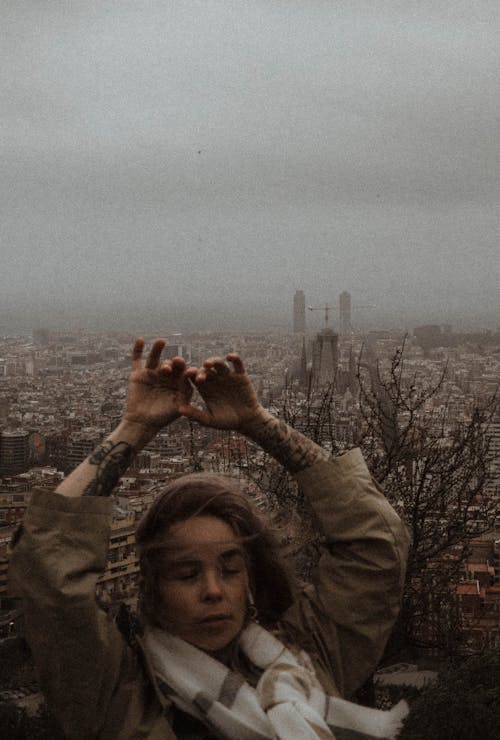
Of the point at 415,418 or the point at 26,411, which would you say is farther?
the point at 26,411

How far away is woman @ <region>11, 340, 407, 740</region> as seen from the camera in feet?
3.84

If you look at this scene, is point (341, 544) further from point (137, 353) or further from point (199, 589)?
point (137, 353)

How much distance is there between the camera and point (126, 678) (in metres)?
1.25

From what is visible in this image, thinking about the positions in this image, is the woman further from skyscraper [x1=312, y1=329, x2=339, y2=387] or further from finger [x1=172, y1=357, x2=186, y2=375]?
skyscraper [x1=312, y1=329, x2=339, y2=387]

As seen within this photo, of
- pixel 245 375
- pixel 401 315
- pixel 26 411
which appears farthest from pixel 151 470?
pixel 401 315

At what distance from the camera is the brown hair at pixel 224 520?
4.33 feet

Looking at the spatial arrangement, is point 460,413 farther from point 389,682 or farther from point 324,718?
point 324,718

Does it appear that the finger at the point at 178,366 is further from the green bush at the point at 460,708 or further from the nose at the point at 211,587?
the green bush at the point at 460,708

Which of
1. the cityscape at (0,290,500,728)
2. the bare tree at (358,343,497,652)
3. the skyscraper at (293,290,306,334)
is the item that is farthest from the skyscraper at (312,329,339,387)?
the skyscraper at (293,290,306,334)

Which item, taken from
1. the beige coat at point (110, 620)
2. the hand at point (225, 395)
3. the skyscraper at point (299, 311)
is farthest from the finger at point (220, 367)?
the skyscraper at point (299, 311)

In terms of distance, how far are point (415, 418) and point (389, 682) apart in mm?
1863

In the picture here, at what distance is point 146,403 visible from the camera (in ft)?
4.52

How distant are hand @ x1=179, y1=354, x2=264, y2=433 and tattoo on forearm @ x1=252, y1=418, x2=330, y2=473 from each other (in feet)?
0.11

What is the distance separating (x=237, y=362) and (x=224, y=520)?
0.25 metres
